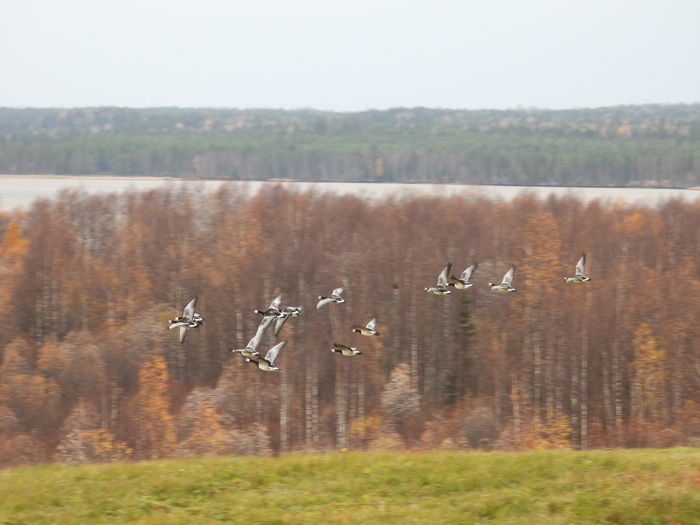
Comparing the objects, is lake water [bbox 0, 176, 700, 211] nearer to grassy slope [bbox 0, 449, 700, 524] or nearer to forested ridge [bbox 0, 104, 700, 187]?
forested ridge [bbox 0, 104, 700, 187]

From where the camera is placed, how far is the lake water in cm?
6519

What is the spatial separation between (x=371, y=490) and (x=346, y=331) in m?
31.3

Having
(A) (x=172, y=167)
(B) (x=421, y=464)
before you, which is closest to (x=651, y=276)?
(B) (x=421, y=464)

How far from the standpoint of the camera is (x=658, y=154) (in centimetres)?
13238

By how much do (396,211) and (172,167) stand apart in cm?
9267

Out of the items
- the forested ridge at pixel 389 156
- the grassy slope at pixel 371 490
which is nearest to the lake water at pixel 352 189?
the forested ridge at pixel 389 156

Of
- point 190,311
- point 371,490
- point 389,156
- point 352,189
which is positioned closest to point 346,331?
point 190,311

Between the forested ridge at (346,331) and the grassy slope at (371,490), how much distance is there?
57.4 ft

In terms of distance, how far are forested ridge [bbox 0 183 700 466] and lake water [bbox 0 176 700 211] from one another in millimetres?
5075

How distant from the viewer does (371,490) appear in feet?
43.8

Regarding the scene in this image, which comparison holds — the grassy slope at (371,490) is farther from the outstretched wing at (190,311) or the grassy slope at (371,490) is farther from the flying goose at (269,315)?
the outstretched wing at (190,311)

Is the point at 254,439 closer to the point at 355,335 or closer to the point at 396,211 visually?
the point at 355,335

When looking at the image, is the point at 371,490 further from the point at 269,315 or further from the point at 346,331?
the point at 346,331

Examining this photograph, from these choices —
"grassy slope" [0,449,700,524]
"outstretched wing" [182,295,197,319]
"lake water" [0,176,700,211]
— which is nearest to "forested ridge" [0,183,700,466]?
"lake water" [0,176,700,211]
